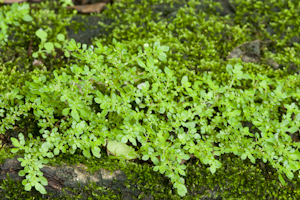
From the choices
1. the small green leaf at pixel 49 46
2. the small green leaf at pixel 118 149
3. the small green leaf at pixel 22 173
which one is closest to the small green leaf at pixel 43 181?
the small green leaf at pixel 22 173

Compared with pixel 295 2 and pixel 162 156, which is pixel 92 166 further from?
pixel 295 2

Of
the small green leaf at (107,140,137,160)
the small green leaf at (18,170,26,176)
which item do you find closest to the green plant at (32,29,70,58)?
the small green leaf at (107,140,137,160)

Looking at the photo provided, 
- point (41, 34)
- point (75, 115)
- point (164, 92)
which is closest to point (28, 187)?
point (75, 115)

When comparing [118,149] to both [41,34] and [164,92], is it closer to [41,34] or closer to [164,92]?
[164,92]

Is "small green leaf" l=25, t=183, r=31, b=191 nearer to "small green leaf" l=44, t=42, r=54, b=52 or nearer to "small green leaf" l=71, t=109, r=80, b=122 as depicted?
"small green leaf" l=71, t=109, r=80, b=122

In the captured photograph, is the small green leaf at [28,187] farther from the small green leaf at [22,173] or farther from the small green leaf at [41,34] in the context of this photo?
the small green leaf at [41,34]

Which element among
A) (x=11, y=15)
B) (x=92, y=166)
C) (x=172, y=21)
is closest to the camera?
(x=92, y=166)

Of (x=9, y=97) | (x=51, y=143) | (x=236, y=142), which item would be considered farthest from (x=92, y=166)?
(x=236, y=142)

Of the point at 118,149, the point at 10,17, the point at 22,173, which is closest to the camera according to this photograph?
the point at 22,173
